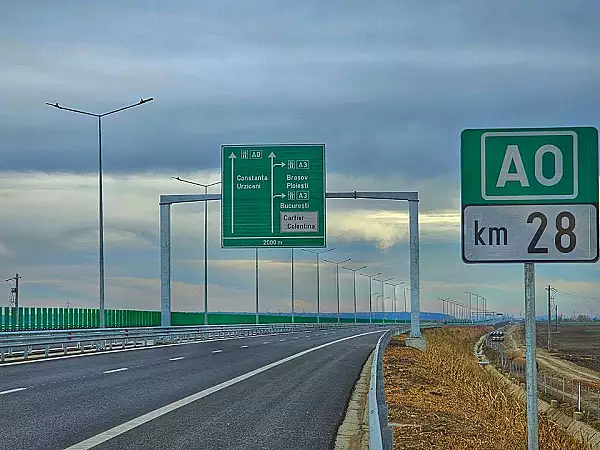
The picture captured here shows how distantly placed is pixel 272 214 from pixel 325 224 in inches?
86.0

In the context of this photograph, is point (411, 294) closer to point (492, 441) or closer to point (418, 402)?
point (418, 402)

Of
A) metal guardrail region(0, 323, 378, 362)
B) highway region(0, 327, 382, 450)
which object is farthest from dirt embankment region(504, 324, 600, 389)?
highway region(0, 327, 382, 450)

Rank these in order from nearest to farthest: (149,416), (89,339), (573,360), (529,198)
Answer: (529,198), (149,416), (89,339), (573,360)

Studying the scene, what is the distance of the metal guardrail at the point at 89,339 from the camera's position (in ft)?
110

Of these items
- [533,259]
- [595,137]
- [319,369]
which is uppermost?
[595,137]

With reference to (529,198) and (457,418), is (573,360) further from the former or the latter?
(529,198)

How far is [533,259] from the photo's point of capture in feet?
22.6

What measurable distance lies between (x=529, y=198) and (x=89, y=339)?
108 ft

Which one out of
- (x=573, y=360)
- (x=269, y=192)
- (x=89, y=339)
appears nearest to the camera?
(x=89, y=339)

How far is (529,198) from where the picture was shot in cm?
693

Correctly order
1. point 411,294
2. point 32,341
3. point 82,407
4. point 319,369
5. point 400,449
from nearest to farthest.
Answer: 1. point 400,449
2. point 82,407
3. point 319,369
4. point 32,341
5. point 411,294

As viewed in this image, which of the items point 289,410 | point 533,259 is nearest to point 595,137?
point 533,259

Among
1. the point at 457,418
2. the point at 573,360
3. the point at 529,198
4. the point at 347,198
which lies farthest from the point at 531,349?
the point at 573,360

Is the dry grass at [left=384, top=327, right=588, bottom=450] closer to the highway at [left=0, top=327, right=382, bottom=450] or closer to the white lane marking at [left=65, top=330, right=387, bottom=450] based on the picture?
the highway at [left=0, top=327, right=382, bottom=450]
